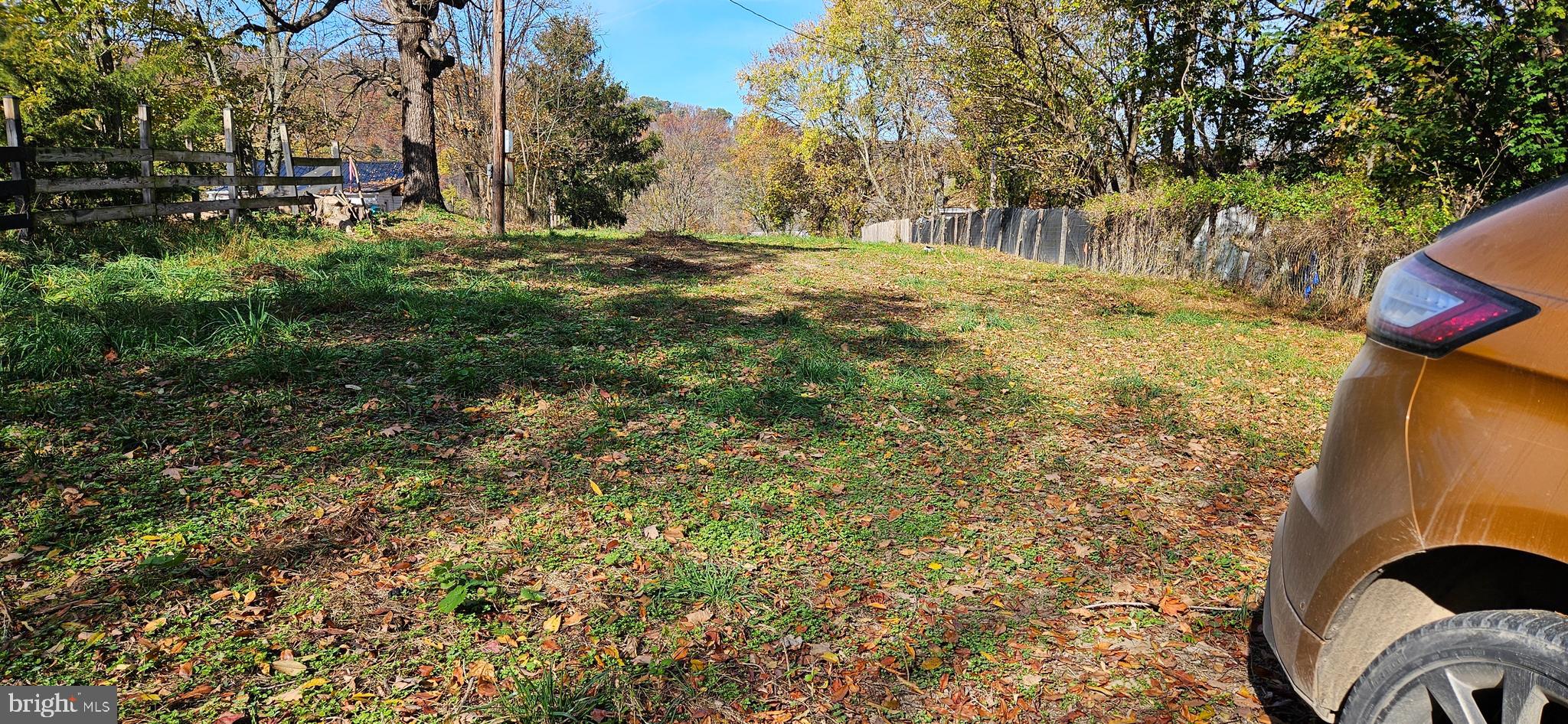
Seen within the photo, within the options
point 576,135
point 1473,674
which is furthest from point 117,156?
point 576,135

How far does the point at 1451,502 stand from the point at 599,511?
2888 mm

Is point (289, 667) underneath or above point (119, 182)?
underneath

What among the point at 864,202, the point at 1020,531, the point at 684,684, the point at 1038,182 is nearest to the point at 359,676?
the point at 684,684

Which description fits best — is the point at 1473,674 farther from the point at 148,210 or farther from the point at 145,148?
the point at 145,148

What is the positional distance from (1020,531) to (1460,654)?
2122 mm

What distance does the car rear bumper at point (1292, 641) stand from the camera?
1665 mm

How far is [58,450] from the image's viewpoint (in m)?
3.29

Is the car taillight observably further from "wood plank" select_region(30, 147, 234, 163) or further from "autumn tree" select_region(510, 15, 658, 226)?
"autumn tree" select_region(510, 15, 658, 226)

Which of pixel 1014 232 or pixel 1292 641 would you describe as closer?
pixel 1292 641

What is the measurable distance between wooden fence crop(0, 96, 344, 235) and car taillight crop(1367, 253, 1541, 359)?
10.6 meters

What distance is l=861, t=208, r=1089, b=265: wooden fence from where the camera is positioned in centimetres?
1652

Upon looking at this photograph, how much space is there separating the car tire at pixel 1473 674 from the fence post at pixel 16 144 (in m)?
10.7

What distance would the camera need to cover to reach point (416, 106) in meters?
17.0

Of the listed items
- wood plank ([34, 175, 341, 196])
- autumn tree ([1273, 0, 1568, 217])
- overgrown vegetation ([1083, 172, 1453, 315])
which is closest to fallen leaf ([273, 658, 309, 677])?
wood plank ([34, 175, 341, 196])
